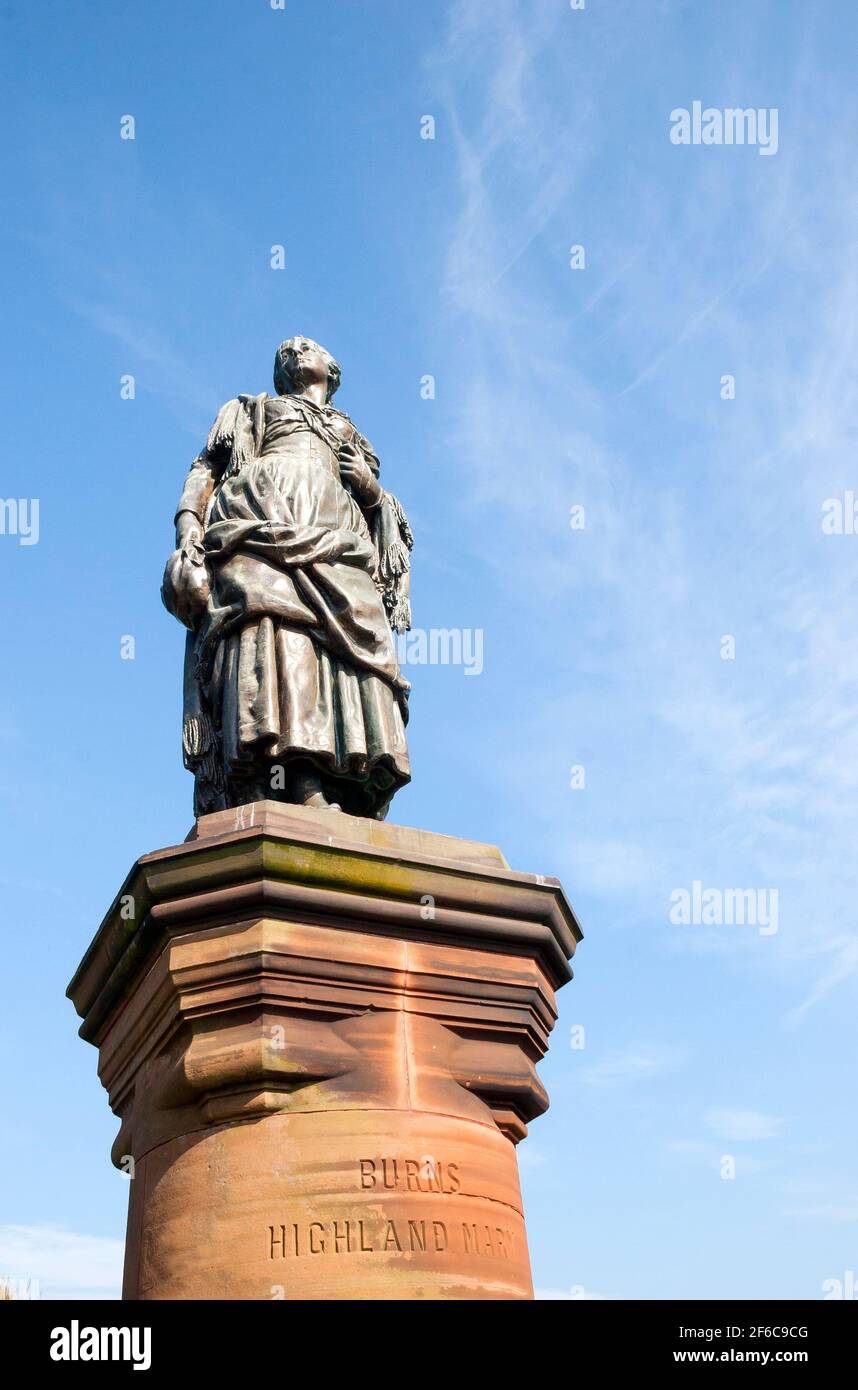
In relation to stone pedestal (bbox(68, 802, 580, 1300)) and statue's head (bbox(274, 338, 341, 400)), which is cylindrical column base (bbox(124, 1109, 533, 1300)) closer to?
stone pedestal (bbox(68, 802, 580, 1300))

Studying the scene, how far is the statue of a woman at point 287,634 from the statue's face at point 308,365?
0.63m

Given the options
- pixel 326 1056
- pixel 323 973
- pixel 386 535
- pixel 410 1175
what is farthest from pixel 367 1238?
pixel 386 535

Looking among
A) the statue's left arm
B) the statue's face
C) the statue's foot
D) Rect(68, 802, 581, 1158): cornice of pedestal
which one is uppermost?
the statue's face

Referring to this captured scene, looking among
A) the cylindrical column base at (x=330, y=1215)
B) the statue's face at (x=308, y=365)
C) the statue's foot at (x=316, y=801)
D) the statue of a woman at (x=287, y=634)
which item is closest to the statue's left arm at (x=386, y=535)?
the statue of a woman at (x=287, y=634)

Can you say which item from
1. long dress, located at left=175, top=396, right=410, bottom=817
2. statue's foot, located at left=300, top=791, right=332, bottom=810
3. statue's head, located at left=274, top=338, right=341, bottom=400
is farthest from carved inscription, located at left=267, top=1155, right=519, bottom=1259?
statue's head, located at left=274, top=338, right=341, bottom=400

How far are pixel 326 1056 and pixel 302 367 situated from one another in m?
4.01

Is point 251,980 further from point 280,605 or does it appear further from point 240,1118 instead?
point 280,605

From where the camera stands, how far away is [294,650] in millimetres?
6109

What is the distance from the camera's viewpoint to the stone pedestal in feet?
15.6

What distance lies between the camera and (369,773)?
6121mm

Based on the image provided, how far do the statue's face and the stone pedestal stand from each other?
296 centimetres
